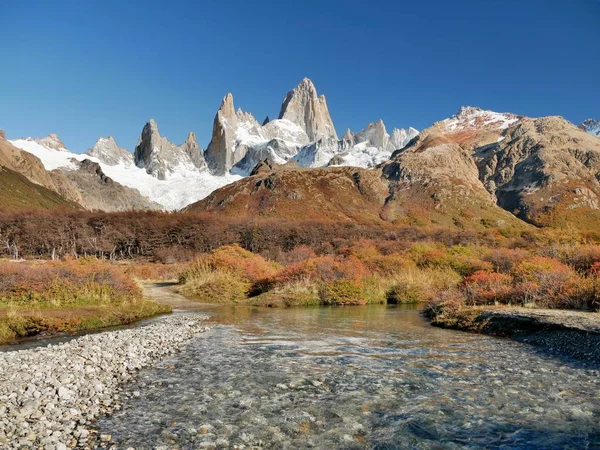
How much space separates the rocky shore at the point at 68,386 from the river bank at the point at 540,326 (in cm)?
1183

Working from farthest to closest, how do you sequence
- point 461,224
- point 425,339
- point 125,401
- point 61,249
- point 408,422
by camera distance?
point 461,224, point 61,249, point 425,339, point 125,401, point 408,422

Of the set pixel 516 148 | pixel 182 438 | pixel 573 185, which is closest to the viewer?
pixel 182 438

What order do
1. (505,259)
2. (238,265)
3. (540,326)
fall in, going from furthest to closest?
1. (238,265)
2. (505,259)
3. (540,326)

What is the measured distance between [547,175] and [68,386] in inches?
7233

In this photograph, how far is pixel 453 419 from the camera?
25.0 ft

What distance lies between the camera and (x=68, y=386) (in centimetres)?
894

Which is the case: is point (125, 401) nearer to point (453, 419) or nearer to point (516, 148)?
point (453, 419)

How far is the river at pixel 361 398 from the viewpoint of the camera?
22.6 ft

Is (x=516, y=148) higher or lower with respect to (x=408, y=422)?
higher

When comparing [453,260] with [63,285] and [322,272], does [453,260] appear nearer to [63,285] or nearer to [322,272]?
[322,272]

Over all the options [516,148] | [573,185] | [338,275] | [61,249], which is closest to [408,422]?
[338,275]

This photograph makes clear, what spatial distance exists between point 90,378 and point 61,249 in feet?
249

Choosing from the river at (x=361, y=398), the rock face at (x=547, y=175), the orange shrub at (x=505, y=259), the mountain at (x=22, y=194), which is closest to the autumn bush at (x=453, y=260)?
the orange shrub at (x=505, y=259)

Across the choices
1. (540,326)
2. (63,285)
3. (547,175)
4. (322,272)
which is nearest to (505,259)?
(322,272)
